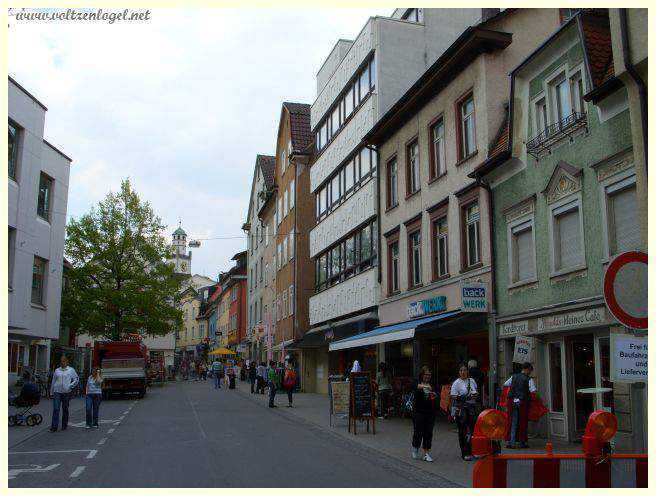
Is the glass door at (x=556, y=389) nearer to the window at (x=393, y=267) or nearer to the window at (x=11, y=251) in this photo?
the window at (x=393, y=267)

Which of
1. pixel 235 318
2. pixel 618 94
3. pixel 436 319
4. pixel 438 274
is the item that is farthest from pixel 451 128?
pixel 235 318

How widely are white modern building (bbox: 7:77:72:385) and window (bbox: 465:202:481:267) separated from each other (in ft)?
52.3

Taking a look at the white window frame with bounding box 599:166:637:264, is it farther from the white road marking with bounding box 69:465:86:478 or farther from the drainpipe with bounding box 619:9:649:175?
the white road marking with bounding box 69:465:86:478

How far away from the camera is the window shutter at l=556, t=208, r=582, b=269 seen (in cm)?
1461

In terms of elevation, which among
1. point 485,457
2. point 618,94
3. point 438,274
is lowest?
point 485,457

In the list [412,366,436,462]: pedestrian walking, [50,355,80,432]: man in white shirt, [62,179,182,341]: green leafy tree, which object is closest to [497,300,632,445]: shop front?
[412,366,436,462]: pedestrian walking

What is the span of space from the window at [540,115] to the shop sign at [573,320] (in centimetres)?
429

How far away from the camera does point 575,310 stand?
46.4 ft

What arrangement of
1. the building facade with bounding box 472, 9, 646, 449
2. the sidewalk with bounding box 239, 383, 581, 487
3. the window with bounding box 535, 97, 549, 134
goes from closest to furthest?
the sidewalk with bounding box 239, 383, 581, 487 → the building facade with bounding box 472, 9, 646, 449 → the window with bounding box 535, 97, 549, 134

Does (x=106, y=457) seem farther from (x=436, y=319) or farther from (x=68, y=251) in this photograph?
(x=68, y=251)

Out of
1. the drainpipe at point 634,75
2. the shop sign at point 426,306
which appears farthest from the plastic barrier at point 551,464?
the shop sign at point 426,306

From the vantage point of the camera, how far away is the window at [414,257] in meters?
22.7

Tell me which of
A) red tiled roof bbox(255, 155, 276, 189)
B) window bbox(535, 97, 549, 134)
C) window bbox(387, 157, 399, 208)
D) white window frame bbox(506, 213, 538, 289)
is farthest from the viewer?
red tiled roof bbox(255, 155, 276, 189)
